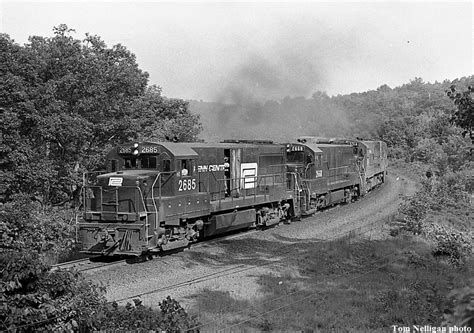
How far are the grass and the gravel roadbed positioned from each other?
0.46 metres

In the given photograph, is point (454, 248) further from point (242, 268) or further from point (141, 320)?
point (141, 320)

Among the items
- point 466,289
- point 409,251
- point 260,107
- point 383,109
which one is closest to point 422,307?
point 409,251

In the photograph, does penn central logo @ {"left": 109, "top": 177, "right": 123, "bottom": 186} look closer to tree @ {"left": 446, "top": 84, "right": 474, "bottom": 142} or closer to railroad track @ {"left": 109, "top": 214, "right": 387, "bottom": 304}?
railroad track @ {"left": 109, "top": 214, "right": 387, "bottom": 304}

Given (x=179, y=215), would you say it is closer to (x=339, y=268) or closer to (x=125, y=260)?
(x=125, y=260)

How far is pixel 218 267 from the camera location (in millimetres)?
14125

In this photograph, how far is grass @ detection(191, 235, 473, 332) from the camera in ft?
32.1

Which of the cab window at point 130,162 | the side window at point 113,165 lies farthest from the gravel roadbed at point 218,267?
the side window at point 113,165

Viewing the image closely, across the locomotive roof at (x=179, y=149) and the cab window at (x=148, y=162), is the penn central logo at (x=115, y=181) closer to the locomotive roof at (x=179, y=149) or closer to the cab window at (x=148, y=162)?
the cab window at (x=148, y=162)

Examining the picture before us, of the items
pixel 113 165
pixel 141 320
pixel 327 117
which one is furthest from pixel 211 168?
pixel 327 117

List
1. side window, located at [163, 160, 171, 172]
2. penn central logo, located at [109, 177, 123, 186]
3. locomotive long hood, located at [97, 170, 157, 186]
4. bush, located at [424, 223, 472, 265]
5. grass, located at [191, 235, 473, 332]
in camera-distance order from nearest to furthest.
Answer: grass, located at [191, 235, 473, 332] → locomotive long hood, located at [97, 170, 157, 186] → penn central logo, located at [109, 177, 123, 186] → side window, located at [163, 160, 171, 172] → bush, located at [424, 223, 472, 265]

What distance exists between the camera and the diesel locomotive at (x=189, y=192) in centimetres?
1435

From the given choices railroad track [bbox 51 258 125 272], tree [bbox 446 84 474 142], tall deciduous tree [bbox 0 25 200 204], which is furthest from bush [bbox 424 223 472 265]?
tall deciduous tree [bbox 0 25 200 204]

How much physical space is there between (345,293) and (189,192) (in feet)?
21.2

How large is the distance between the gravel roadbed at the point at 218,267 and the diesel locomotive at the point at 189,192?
620 millimetres
